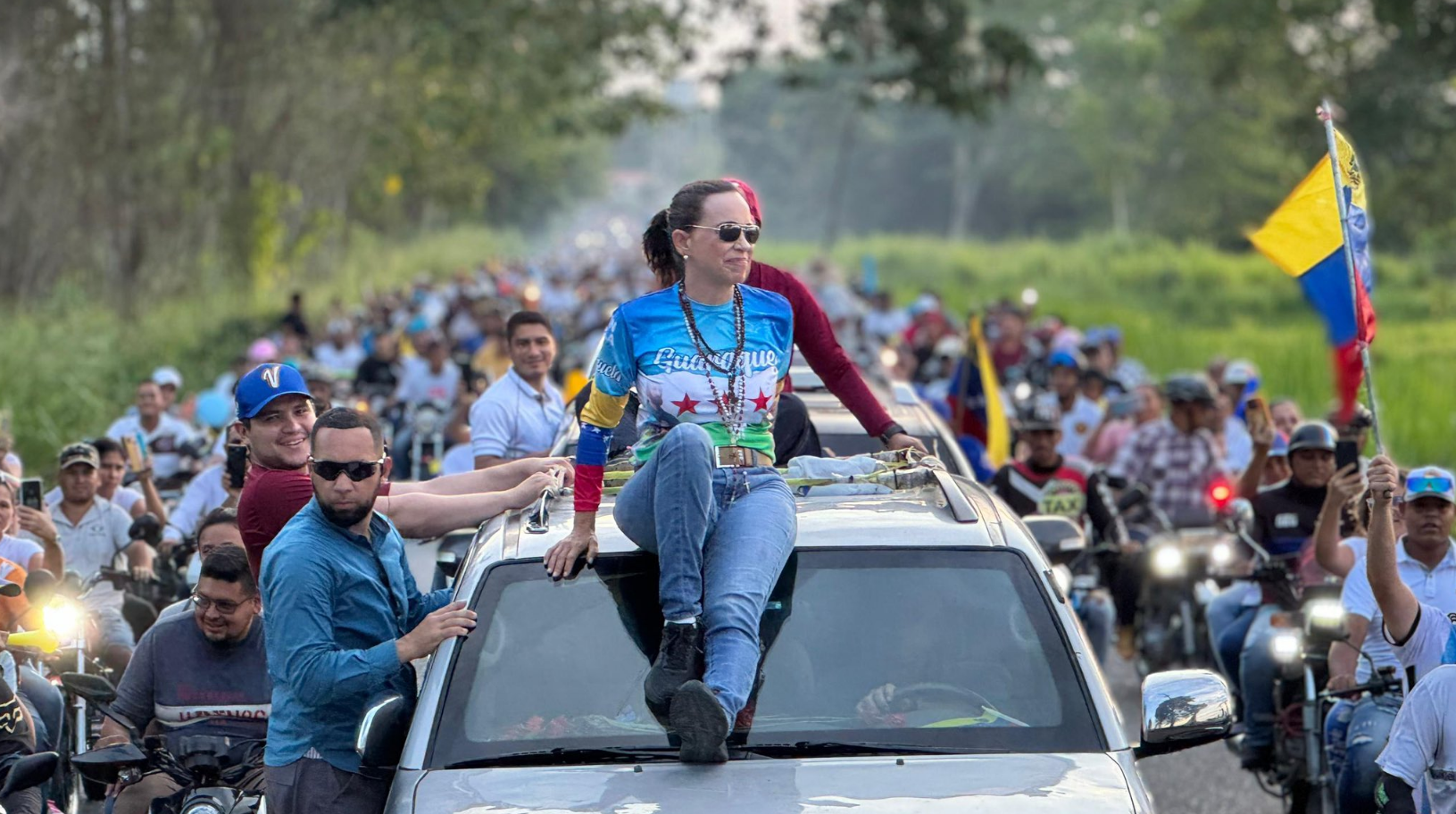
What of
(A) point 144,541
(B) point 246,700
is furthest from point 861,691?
(A) point 144,541

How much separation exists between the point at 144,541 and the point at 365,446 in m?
5.19

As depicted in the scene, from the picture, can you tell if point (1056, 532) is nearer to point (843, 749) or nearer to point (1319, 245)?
point (1319, 245)

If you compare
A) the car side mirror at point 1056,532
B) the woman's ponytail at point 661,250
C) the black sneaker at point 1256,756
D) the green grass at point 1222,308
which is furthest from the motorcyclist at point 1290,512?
the green grass at point 1222,308

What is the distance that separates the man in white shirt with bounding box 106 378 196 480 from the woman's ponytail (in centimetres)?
747

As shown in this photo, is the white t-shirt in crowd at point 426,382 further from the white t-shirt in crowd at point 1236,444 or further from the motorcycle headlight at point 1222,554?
the motorcycle headlight at point 1222,554

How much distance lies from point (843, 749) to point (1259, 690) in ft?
16.2

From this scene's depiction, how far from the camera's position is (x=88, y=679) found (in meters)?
6.59

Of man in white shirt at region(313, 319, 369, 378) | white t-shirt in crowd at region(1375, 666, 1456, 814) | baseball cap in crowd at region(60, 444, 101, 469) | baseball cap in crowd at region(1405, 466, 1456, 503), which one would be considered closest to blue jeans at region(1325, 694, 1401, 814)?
baseball cap in crowd at region(1405, 466, 1456, 503)

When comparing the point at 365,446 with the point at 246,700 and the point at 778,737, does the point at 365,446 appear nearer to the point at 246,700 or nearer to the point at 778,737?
the point at 778,737

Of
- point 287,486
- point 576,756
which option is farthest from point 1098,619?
point 576,756

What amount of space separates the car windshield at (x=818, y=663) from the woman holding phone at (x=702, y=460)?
0.38 feet

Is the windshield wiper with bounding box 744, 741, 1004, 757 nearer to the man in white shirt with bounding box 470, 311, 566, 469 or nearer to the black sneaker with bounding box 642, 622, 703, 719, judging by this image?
the black sneaker with bounding box 642, 622, 703, 719

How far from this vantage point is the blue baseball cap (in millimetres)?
5953

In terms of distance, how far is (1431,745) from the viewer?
614 cm
